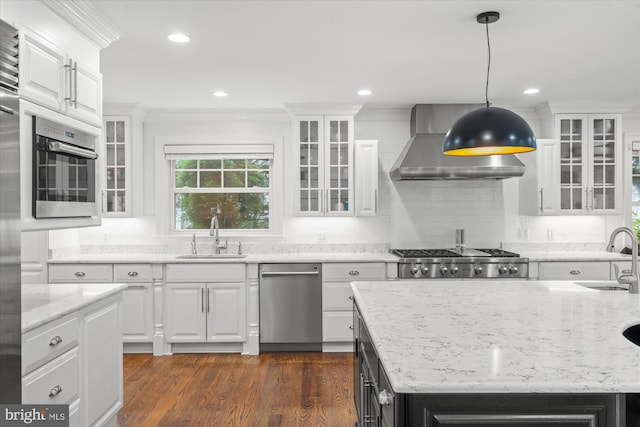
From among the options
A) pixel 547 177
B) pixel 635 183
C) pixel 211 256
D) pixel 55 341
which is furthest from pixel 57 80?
pixel 635 183

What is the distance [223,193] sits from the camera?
17.8 ft

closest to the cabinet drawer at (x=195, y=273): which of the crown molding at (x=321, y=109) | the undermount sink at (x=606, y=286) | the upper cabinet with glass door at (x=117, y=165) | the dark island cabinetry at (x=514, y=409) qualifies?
the upper cabinet with glass door at (x=117, y=165)

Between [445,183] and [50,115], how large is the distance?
154 inches

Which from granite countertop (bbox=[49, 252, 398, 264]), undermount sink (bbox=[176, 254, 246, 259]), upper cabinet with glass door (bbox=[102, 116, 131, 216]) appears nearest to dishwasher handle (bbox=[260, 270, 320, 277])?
granite countertop (bbox=[49, 252, 398, 264])

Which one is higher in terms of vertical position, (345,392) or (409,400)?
(409,400)

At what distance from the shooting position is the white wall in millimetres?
5223

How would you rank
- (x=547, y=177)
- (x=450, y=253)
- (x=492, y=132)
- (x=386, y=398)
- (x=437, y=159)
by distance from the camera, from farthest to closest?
(x=547, y=177) < (x=450, y=253) < (x=437, y=159) < (x=492, y=132) < (x=386, y=398)

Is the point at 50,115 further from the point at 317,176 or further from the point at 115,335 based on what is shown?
the point at 317,176

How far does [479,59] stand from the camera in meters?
3.56

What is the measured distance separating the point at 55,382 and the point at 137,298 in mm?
2392

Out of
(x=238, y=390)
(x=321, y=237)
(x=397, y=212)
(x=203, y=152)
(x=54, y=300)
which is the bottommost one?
(x=238, y=390)

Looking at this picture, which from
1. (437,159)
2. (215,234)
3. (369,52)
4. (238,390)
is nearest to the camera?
(369,52)

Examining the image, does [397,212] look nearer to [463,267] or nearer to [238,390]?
[463,267]

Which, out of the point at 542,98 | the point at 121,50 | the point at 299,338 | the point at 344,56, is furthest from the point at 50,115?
the point at 542,98
